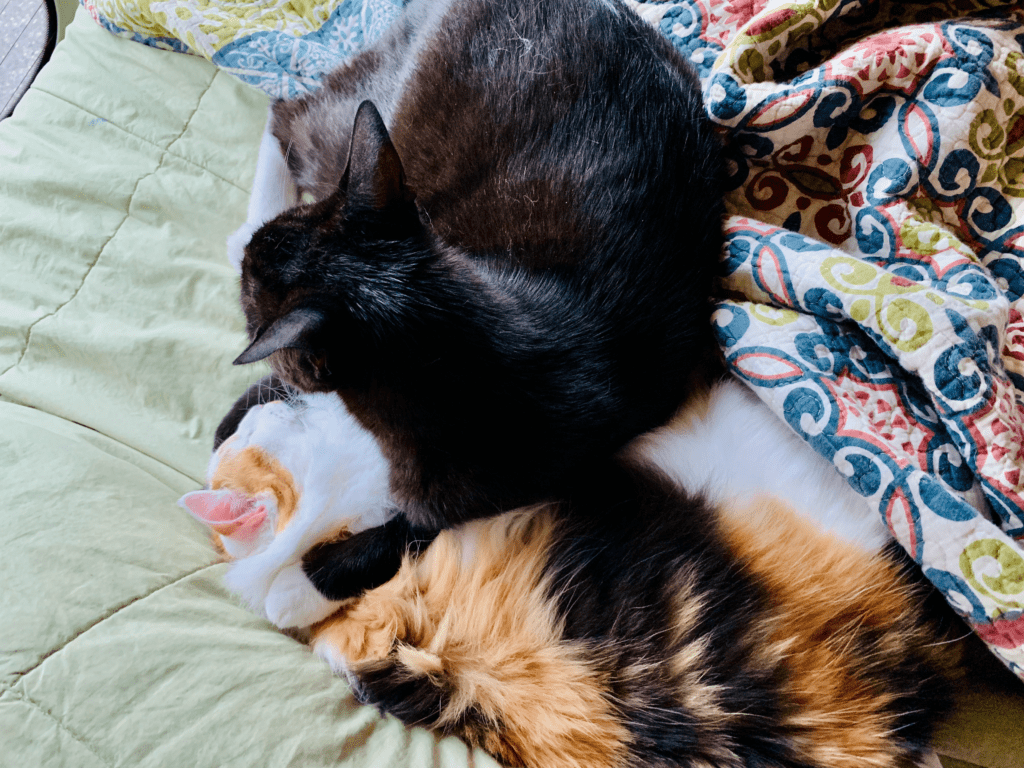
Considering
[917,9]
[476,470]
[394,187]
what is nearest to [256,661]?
[476,470]

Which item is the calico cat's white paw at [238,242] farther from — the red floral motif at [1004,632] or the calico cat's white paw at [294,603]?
the red floral motif at [1004,632]

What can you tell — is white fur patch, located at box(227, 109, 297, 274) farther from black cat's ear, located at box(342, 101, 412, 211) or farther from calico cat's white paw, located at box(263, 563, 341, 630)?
calico cat's white paw, located at box(263, 563, 341, 630)

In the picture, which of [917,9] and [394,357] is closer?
[394,357]

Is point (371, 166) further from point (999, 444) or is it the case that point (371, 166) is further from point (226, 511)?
→ point (999, 444)

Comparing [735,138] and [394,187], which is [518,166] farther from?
[735,138]

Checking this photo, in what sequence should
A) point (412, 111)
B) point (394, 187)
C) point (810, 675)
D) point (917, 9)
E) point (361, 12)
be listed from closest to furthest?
point (810, 675) → point (394, 187) → point (917, 9) → point (412, 111) → point (361, 12)

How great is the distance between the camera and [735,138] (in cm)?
→ 95

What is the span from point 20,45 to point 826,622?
199 cm

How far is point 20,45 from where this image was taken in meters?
1.56

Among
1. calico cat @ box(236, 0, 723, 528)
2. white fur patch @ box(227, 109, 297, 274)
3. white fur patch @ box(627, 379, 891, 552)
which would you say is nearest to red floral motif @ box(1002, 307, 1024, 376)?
white fur patch @ box(627, 379, 891, 552)

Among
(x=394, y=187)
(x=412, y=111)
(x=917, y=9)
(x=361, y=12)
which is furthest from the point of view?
(x=361, y=12)

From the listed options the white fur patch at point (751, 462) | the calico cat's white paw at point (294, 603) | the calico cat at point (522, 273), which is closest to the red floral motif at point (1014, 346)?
the white fur patch at point (751, 462)

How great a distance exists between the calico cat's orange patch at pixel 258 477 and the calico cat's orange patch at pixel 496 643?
19 centimetres

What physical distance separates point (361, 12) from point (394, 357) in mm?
819
